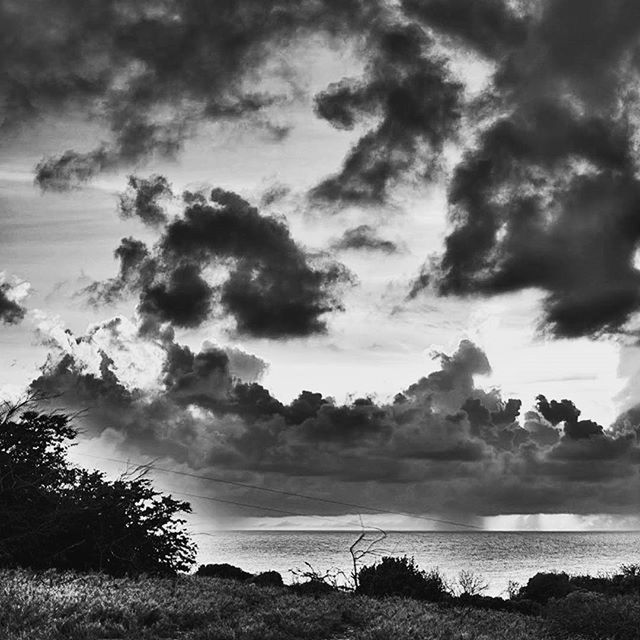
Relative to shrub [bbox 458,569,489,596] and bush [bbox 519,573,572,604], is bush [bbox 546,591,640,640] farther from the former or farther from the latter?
bush [bbox 519,573,572,604]

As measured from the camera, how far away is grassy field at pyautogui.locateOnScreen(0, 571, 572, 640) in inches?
503

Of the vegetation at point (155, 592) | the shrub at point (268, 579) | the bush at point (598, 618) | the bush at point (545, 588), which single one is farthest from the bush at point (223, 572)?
the bush at point (545, 588)

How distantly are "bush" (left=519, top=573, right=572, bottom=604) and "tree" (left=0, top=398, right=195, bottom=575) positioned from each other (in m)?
15.4

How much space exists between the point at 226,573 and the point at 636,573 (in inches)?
944

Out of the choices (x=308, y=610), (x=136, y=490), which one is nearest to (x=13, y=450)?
(x=136, y=490)

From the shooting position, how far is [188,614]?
566 inches

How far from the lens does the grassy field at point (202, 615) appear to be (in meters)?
12.8

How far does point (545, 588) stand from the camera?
33781mm

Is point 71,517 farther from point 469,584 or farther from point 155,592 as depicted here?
point 469,584

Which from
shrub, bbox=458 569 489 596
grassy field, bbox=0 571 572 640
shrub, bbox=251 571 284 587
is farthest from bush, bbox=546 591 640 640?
shrub, bbox=251 571 284 587

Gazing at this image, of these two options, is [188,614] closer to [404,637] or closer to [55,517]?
[404,637]

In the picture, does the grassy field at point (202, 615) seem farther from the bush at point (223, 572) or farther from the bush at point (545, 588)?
the bush at point (545, 588)

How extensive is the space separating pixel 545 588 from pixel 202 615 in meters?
23.5

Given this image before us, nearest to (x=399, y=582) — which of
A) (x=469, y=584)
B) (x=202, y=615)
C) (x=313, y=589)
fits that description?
(x=469, y=584)
